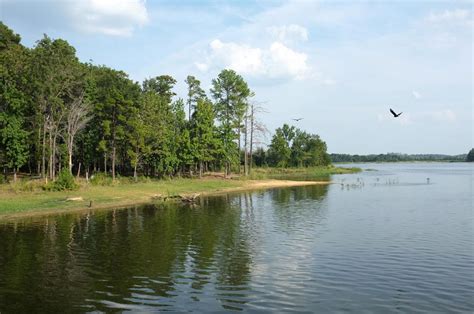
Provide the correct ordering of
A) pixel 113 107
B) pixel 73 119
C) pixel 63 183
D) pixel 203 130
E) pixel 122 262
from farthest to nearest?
pixel 203 130 < pixel 113 107 < pixel 73 119 < pixel 63 183 < pixel 122 262

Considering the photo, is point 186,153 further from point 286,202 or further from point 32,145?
point 286,202

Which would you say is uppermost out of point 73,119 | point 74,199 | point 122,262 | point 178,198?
point 73,119

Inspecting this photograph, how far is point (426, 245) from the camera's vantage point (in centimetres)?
2409

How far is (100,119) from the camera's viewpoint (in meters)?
67.1

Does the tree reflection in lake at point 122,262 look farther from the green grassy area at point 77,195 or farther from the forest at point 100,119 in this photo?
the forest at point 100,119

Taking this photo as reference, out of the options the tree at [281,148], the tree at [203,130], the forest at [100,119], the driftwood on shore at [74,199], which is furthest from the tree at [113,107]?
the tree at [281,148]

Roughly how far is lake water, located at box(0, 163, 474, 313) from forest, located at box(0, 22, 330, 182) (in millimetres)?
22792

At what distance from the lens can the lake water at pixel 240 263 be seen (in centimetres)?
1509

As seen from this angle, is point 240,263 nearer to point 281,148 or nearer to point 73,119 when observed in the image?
point 73,119

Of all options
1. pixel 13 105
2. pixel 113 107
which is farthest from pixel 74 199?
pixel 113 107

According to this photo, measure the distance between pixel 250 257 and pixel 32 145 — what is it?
157ft

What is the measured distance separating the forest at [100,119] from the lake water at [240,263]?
897 inches

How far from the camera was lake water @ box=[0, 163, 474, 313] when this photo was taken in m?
15.1

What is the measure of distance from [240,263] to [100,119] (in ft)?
172
